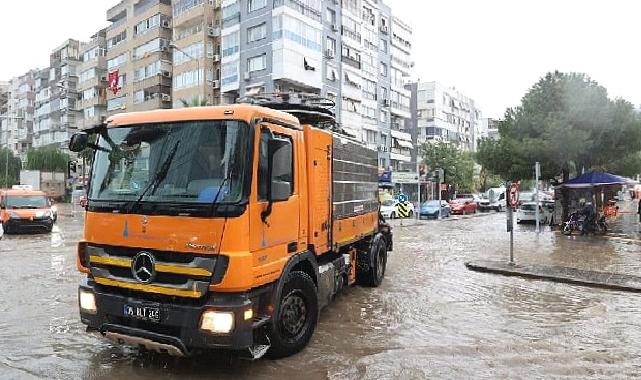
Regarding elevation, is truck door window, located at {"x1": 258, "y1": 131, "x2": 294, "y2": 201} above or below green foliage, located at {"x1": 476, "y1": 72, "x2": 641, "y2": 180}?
below

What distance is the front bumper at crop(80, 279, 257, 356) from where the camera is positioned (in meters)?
4.79

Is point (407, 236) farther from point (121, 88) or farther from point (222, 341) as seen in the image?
point (121, 88)

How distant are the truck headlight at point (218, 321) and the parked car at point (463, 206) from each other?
36.9 metres

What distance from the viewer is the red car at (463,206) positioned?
40.3 meters

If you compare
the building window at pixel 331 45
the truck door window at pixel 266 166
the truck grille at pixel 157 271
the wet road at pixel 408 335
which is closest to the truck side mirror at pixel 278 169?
the truck door window at pixel 266 166

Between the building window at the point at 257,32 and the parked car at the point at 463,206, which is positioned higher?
→ the building window at the point at 257,32

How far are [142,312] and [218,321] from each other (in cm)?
78

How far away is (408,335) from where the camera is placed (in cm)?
695

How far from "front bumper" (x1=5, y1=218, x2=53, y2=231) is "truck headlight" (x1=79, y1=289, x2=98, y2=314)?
1870 cm

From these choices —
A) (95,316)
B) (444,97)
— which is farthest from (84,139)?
(444,97)

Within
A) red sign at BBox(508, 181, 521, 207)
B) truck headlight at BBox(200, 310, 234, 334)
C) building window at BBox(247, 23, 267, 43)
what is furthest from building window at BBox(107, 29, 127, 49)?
truck headlight at BBox(200, 310, 234, 334)

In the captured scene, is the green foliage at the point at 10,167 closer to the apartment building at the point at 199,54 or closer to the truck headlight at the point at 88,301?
the apartment building at the point at 199,54

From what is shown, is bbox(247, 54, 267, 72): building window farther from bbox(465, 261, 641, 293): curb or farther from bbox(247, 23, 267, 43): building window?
bbox(465, 261, 641, 293): curb

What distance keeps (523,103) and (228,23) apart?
29.5 m
